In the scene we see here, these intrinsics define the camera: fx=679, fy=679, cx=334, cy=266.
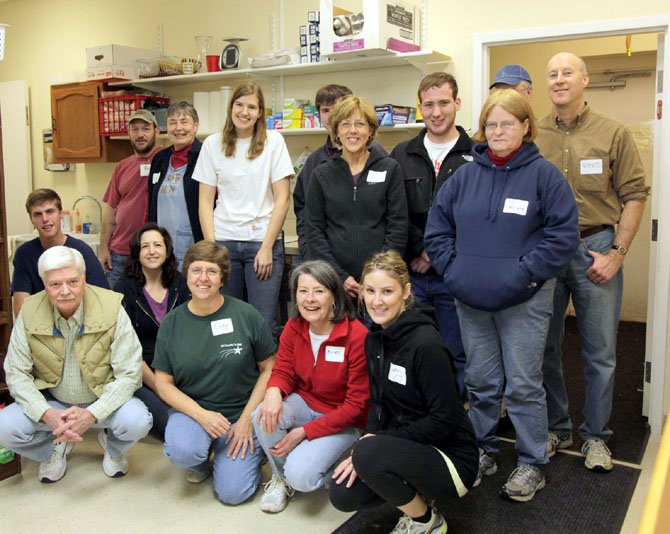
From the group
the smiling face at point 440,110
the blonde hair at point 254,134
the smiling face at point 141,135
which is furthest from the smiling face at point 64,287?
the smiling face at point 440,110

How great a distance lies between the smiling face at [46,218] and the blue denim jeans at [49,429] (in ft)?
2.64

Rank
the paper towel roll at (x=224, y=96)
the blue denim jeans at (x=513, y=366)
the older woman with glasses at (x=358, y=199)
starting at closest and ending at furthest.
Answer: the blue denim jeans at (x=513, y=366) → the older woman with glasses at (x=358, y=199) → the paper towel roll at (x=224, y=96)

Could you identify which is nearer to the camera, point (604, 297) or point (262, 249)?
point (604, 297)

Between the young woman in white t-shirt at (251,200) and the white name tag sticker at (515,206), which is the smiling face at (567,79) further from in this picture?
the young woman in white t-shirt at (251,200)

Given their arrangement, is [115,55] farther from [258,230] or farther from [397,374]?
[397,374]

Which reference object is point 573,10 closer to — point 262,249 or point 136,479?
point 262,249

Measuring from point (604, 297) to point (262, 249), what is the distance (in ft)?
5.00

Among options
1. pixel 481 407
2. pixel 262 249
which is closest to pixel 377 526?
pixel 481 407

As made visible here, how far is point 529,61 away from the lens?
5559mm

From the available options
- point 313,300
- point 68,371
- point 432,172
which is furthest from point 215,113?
point 313,300

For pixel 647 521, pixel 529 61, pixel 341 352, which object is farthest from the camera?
pixel 529 61

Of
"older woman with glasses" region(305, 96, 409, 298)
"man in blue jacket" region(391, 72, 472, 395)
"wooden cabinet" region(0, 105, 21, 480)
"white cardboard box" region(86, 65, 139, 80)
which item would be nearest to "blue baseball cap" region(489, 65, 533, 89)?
"man in blue jacket" region(391, 72, 472, 395)

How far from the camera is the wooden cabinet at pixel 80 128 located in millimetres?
5148

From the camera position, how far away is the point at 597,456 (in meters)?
2.76
